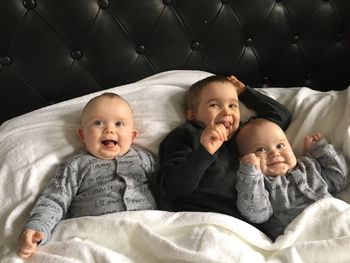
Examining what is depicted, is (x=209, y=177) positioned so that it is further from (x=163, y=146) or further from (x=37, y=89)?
(x=37, y=89)

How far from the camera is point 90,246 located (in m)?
1.01

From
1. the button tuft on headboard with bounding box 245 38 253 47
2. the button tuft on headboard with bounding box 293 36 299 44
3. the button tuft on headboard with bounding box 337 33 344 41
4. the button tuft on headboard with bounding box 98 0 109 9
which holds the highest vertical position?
the button tuft on headboard with bounding box 98 0 109 9

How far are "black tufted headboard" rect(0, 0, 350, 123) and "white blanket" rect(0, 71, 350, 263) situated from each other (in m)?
0.13

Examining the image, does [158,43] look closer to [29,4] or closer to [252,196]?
[29,4]

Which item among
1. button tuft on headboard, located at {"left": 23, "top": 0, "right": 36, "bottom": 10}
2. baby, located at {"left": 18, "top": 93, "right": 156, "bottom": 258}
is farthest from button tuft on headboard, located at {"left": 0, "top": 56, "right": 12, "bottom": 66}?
baby, located at {"left": 18, "top": 93, "right": 156, "bottom": 258}

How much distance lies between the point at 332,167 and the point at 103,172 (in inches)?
24.8

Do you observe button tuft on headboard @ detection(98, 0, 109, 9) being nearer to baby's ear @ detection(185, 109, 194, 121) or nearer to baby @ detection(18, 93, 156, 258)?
baby @ detection(18, 93, 156, 258)

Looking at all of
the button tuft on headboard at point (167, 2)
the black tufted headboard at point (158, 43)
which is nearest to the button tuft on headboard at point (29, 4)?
the black tufted headboard at point (158, 43)

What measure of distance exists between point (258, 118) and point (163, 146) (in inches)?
11.7

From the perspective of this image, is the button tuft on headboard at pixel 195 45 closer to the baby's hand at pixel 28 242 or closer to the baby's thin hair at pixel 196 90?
the baby's thin hair at pixel 196 90

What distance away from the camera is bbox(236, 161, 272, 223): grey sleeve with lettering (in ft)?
3.76

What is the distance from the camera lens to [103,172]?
1.23 meters

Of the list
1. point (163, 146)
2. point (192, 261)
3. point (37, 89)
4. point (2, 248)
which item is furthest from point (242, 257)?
point (37, 89)

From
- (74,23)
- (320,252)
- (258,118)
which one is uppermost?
(74,23)
